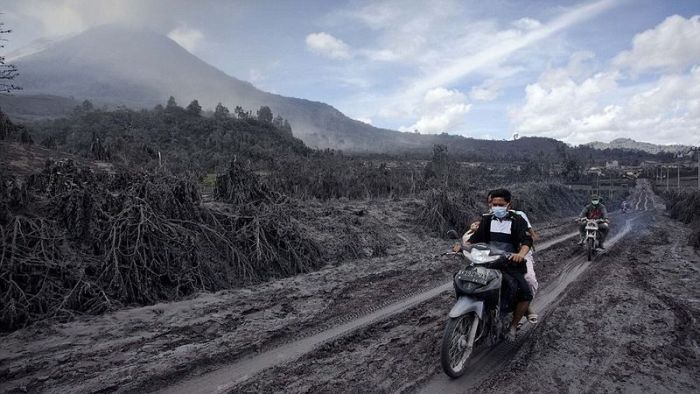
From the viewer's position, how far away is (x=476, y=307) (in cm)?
428

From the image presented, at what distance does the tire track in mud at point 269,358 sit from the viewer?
391cm

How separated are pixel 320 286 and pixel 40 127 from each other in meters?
58.7

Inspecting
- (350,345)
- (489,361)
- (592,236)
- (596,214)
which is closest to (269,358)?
(350,345)

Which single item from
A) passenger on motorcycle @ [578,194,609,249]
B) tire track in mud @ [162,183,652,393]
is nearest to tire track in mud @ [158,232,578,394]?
tire track in mud @ [162,183,652,393]

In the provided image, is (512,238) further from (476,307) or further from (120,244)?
(120,244)

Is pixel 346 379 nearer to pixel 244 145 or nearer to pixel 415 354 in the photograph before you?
pixel 415 354

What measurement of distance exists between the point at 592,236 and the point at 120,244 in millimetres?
10996

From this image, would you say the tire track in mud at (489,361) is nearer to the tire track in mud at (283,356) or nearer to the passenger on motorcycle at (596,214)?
the tire track in mud at (283,356)

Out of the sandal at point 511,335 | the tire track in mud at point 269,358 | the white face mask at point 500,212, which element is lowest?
the tire track in mud at point 269,358

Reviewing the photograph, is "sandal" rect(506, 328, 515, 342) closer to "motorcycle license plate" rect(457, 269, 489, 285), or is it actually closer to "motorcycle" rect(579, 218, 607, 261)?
"motorcycle license plate" rect(457, 269, 489, 285)

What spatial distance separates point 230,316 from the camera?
5.80m

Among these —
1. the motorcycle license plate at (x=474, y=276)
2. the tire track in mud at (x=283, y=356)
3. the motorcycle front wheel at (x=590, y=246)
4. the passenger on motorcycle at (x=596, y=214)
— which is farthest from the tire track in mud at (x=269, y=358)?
the passenger on motorcycle at (x=596, y=214)

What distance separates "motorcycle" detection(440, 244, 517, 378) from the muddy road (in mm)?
188

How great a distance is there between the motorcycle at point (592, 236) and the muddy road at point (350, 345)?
123 inches
